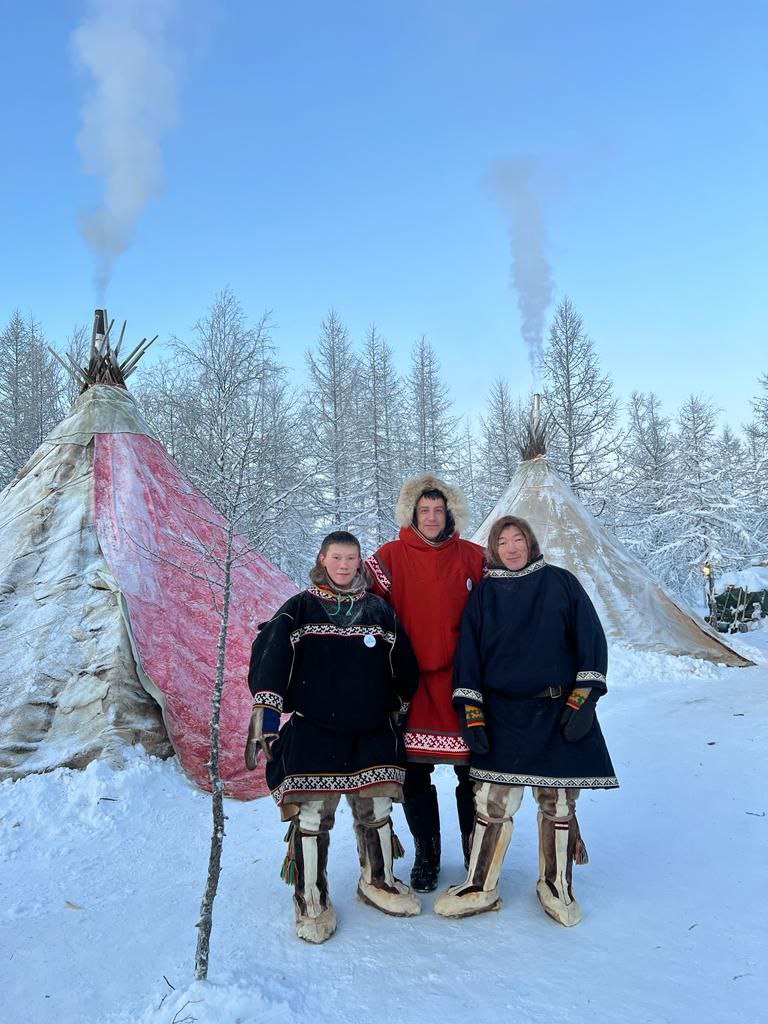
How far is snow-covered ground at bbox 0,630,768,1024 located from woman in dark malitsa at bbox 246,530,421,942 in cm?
20

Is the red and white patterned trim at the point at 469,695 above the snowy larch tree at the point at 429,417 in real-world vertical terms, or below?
below

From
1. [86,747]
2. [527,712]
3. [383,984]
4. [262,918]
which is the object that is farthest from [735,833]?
[86,747]

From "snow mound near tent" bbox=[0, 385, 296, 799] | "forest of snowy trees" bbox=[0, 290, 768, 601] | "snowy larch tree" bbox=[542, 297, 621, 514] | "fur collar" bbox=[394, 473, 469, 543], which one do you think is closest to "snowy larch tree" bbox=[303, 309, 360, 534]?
"forest of snowy trees" bbox=[0, 290, 768, 601]

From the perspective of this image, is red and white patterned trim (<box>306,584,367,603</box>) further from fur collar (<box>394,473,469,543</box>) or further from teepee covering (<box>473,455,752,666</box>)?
teepee covering (<box>473,455,752,666</box>)

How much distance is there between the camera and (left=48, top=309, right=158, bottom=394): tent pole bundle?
678cm

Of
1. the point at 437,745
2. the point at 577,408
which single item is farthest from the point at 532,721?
the point at 577,408

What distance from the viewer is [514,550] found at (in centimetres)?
285

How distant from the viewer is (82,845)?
11.3 ft

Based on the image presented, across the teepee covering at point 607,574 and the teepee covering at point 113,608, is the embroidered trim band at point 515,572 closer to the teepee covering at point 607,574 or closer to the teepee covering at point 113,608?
the teepee covering at point 113,608

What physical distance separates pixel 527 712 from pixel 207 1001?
146cm

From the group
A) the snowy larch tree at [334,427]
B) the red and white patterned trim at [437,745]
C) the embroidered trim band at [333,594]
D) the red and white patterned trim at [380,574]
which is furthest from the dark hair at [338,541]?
the snowy larch tree at [334,427]

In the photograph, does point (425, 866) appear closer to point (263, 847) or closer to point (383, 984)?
point (383, 984)

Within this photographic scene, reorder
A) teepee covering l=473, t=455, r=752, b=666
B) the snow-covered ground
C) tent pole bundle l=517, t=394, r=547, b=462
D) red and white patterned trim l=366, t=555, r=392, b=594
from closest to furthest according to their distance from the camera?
the snow-covered ground < red and white patterned trim l=366, t=555, r=392, b=594 < teepee covering l=473, t=455, r=752, b=666 < tent pole bundle l=517, t=394, r=547, b=462

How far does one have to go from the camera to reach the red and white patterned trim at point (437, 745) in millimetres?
2775
